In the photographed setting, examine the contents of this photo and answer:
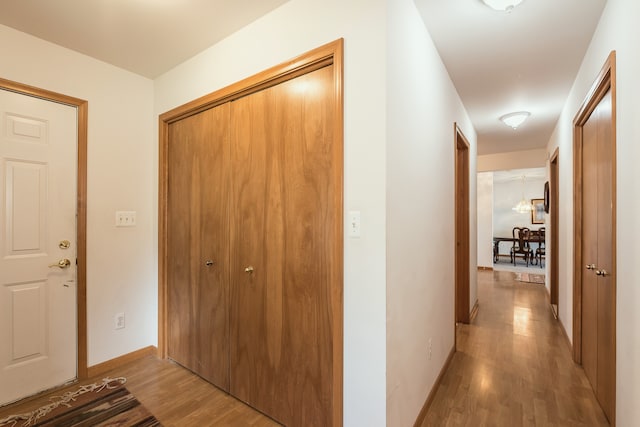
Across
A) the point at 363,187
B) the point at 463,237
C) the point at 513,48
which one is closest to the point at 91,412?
the point at 363,187

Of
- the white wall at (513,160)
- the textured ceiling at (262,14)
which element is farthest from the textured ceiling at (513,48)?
the white wall at (513,160)

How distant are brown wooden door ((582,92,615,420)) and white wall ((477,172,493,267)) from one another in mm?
4967

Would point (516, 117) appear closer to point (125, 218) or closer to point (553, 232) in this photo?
point (553, 232)

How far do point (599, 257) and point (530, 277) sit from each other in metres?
4.97

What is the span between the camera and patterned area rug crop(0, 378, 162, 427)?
5.81 ft

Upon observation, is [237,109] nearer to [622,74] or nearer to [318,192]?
[318,192]

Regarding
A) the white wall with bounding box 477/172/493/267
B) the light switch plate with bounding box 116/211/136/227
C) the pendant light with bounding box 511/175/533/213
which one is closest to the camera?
the light switch plate with bounding box 116/211/136/227

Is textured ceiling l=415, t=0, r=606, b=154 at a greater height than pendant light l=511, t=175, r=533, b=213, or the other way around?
textured ceiling l=415, t=0, r=606, b=154

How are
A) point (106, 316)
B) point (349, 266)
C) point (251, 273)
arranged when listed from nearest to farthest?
point (349, 266)
point (251, 273)
point (106, 316)

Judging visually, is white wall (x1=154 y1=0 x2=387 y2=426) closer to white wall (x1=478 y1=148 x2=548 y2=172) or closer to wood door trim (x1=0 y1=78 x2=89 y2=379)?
wood door trim (x1=0 y1=78 x2=89 y2=379)

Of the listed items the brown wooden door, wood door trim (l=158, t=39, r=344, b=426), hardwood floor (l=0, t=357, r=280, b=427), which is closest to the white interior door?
hardwood floor (l=0, t=357, r=280, b=427)

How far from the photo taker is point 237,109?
1.97 meters

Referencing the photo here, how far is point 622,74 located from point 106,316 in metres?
3.67

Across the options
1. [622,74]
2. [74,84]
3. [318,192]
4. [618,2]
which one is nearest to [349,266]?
[318,192]
